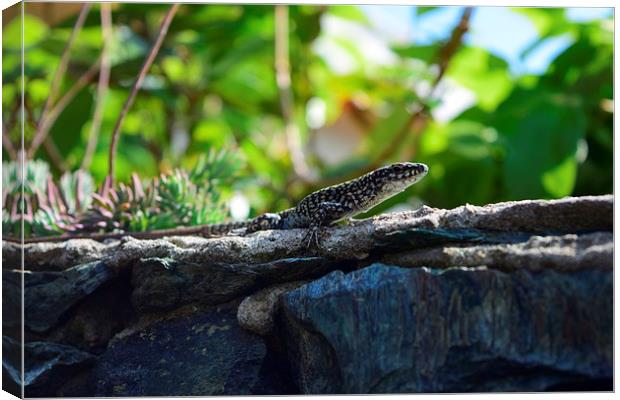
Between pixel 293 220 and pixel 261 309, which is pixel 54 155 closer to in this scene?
pixel 293 220

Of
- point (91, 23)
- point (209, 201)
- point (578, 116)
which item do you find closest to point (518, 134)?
point (578, 116)

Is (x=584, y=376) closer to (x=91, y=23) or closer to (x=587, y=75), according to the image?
(x=587, y=75)

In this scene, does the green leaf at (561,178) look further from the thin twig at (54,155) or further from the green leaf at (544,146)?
the thin twig at (54,155)

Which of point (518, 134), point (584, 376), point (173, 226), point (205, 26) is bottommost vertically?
point (584, 376)

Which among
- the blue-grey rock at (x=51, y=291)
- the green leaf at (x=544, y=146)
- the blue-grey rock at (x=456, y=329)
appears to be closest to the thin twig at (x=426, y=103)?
the green leaf at (x=544, y=146)

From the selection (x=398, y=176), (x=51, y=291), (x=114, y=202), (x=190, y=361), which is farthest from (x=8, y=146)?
(x=398, y=176)

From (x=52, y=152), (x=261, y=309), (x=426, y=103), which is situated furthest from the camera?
(x=426, y=103)

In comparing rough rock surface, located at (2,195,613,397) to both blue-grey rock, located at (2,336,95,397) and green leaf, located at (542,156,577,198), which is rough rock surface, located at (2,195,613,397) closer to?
blue-grey rock, located at (2,336,95,397)
